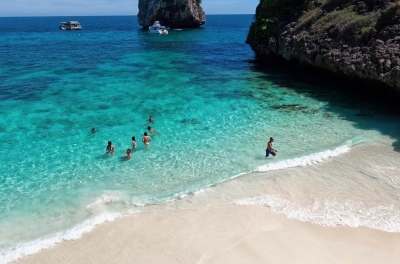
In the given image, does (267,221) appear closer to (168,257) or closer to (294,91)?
(168,257)

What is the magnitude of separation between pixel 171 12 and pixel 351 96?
7407 cm

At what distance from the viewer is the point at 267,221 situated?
11.5 meters

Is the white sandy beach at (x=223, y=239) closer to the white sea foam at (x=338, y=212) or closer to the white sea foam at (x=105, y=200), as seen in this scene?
the white sea foam at (x=338, y=212)

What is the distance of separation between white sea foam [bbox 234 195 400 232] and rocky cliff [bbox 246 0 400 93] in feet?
34.9

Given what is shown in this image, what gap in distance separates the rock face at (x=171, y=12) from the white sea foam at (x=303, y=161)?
79962 mm

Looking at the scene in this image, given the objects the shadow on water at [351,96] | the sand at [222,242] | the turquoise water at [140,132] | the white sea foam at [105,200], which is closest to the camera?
the sand at [222,242]

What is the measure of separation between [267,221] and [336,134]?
8933 millimetres

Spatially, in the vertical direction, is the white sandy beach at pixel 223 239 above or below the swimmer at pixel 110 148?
below

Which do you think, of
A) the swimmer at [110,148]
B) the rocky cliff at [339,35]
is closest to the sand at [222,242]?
the swimmer at [110,148]

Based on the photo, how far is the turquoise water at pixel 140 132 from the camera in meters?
12.9

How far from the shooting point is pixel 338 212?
464 inches

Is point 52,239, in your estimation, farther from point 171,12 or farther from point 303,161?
point 171,12

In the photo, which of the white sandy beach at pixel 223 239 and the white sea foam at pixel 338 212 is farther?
the white sea foam at pixel 338 212

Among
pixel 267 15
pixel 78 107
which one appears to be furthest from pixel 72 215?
pixel 267 15
